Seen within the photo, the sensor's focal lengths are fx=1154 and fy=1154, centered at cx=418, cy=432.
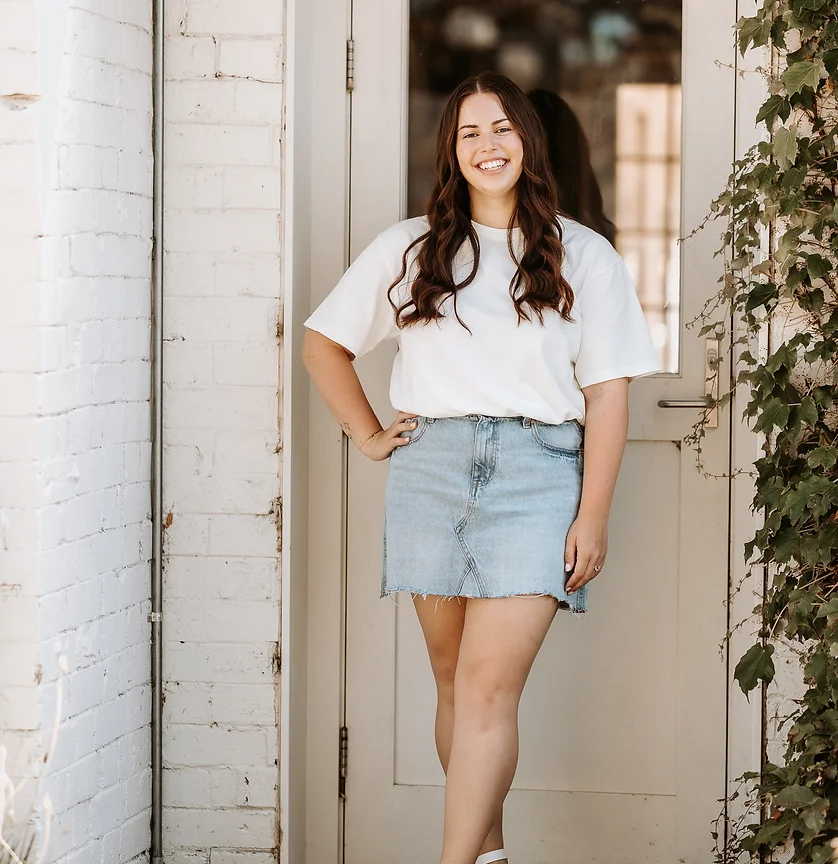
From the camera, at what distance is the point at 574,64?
270cm

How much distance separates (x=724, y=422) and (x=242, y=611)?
3.96ft

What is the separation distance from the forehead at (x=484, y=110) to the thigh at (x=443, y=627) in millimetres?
959

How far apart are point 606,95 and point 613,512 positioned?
983mm

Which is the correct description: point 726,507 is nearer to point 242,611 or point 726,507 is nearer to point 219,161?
point 242,611

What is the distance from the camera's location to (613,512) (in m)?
2.77

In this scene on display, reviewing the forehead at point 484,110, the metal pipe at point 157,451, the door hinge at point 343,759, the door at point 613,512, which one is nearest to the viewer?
the forehead at point 484,110

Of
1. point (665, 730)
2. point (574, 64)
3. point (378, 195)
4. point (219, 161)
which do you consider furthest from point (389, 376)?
point (665, 730)

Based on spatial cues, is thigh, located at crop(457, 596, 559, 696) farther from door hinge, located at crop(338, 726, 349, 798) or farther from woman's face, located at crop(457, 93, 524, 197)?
woman's face, located at crop(457, 93, 524, 197)

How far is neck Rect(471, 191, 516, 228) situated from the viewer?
2.35m

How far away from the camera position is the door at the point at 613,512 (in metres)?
2.70

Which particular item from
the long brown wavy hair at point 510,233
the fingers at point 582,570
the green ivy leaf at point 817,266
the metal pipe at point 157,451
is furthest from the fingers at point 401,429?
the green ivy leaf at point 817,266

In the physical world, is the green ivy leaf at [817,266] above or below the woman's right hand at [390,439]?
above

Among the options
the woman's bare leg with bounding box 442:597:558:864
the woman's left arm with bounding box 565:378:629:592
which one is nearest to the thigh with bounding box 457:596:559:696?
the woman's bare leg with bounding box 442:597:558:864

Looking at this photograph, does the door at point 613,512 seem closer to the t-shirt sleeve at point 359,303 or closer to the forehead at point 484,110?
the t-shirt sleeve at point 359,303
